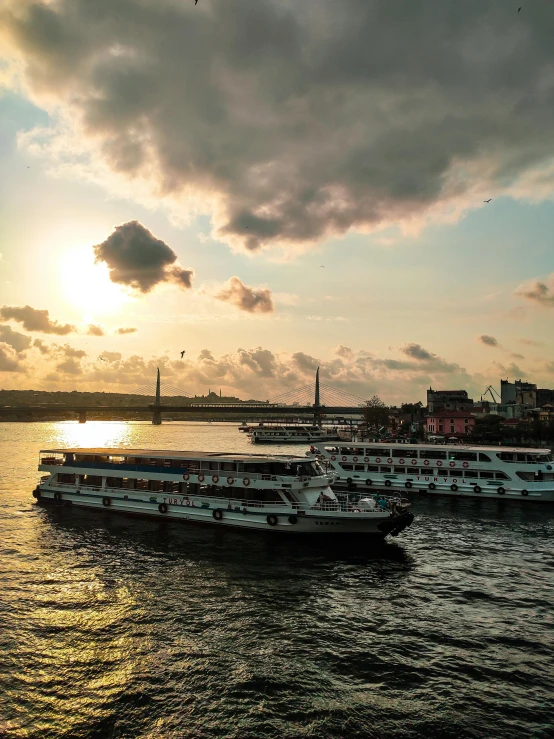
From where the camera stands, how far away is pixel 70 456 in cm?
4603

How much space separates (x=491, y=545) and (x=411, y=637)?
55.9ft

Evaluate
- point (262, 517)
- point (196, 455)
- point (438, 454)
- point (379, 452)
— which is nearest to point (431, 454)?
point (438, 454)

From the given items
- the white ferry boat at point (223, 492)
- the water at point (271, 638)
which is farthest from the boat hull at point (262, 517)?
the water at point (271, 638)

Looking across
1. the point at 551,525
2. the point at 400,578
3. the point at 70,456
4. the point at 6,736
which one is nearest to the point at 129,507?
the point at 70,456

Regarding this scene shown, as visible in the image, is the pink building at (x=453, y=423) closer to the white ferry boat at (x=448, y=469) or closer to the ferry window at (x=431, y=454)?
the ferry window at (x=431, y=454)

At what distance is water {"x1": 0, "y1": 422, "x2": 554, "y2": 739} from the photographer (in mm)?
15414

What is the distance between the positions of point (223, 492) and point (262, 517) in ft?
14.5

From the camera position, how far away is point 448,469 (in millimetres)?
53125

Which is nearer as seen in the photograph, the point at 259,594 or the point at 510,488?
the point at 259,594

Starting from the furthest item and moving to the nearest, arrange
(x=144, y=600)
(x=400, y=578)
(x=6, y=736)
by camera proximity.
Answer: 1. (x=400, y=578)
2. (x=144, y=600)
3. (x=6, y=736)

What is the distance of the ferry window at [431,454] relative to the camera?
179ft

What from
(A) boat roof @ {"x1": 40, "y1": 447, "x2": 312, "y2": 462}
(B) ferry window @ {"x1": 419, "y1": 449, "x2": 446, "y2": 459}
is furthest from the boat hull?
(B) ferry window @ {"x1": 419, "y1": 449, "x2": 446, "y2": 459}

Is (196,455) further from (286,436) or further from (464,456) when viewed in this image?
(286,436)

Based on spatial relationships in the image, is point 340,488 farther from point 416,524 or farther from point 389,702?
point 389,702
